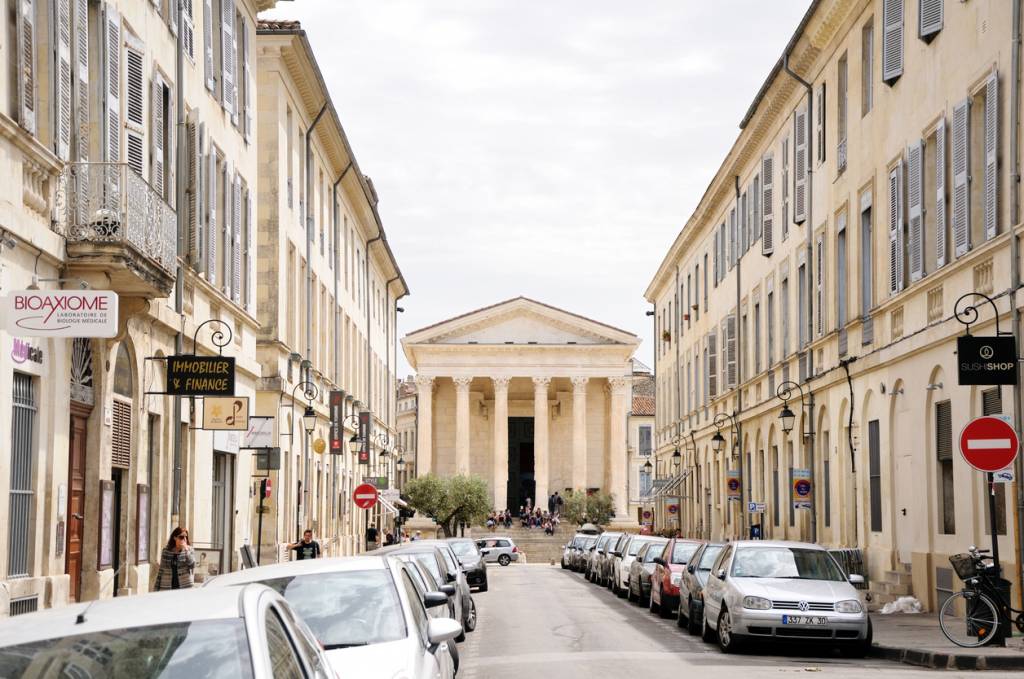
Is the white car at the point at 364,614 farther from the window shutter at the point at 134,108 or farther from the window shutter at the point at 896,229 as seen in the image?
the window shutter at the point at 896,229

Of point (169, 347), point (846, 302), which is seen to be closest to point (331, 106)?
point (846, 302)

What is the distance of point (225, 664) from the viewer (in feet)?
17.6

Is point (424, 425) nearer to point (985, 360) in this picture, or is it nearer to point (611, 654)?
point (611, 654)

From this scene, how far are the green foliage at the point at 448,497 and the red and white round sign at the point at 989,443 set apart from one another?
67.1 metres

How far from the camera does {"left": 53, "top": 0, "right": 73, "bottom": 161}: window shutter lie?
17.0 m

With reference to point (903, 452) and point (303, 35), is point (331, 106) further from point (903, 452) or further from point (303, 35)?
point (903, 452)

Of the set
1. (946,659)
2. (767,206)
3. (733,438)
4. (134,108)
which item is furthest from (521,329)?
(946,659)

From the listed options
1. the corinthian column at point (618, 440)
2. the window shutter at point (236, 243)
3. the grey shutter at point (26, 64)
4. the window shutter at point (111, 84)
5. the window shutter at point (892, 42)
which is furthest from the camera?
the corinthian column at point (618, 440)

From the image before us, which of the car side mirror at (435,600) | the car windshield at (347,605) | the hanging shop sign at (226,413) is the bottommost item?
the car side mirror at (435,600)

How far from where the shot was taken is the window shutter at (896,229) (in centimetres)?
2667

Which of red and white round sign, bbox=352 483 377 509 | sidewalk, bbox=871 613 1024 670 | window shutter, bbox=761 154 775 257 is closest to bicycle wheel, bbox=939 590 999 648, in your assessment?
sidewalk, bbox=871 613 1024 670

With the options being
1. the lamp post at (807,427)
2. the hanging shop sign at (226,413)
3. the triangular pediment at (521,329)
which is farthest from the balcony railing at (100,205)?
the triangular pediment at (521,329)

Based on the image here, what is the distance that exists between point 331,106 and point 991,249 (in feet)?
80.4

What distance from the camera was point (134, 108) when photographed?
20828 mm
